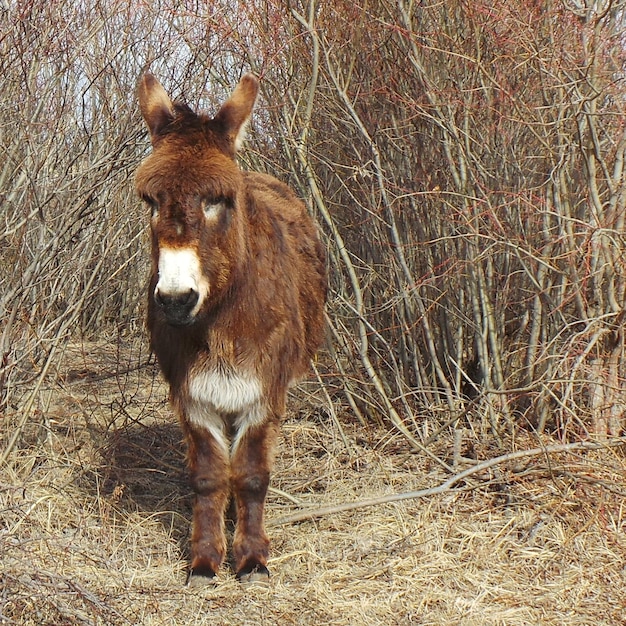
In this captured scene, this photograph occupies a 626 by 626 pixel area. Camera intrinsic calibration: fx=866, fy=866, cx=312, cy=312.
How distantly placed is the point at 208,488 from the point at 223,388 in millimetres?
489

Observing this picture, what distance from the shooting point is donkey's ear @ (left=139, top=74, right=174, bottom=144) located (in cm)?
382

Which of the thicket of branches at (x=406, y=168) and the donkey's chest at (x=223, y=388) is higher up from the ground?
the thicket of branches at (x=406, y=168)

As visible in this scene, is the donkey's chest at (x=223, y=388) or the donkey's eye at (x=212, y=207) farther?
the donkey's chest at (x=223, y=388)

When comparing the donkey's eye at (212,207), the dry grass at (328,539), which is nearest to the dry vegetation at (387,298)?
the dry grass at (328,539)

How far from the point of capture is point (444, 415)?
534 centimetres

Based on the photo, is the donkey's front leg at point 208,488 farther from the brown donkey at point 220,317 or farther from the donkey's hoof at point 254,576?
the donkey's hoof at point 254,576

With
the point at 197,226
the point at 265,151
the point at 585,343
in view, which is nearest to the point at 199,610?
the point at 197,226

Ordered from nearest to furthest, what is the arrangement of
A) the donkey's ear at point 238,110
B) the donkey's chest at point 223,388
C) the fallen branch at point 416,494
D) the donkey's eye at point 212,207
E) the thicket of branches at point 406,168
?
the donkey's eye at point 212,207
the donkey's ear at point 238,110
the donkey's chest at point 223,388
the fallen branch at point 416,494
the thicket of branches at point 406,168

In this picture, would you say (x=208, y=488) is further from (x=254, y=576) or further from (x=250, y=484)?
(x=254, y=576)

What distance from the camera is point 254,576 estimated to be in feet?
12.7

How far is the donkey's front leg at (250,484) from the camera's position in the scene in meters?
3.99

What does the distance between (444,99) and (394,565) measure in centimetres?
251

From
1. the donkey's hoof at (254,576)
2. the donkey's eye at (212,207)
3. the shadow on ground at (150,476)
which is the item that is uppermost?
the donkey's eye at (212,207)

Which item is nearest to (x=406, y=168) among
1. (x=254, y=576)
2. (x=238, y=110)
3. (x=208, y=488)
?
(x=238, y=110)
